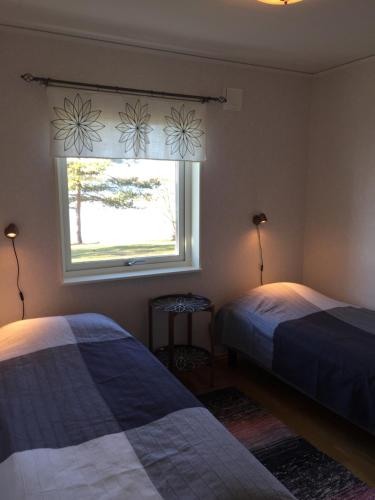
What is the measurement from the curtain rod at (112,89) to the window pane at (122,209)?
454 mm

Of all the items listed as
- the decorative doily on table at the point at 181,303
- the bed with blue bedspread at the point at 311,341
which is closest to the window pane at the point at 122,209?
the decorative doily on table at the point at 181,303

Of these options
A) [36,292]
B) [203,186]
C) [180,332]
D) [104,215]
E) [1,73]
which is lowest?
[180,332]

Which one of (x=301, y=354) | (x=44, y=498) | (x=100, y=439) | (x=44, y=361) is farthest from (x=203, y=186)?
Result: (x=44, y=498)

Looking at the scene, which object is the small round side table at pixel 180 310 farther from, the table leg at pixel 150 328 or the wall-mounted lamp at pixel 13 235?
the wall-mounted lamp at pixel 13 235

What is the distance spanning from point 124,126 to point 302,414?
7.10ft

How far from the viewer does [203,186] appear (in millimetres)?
3008

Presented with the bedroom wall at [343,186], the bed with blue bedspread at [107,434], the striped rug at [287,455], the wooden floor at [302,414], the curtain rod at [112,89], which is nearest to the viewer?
the bed with blue bedspread at [107,434]

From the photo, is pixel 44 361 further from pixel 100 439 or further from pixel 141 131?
pixel 141 131

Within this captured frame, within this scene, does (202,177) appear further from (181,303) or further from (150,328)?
(150,328)

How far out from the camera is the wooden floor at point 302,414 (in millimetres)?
2135

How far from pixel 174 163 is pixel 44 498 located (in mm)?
2334

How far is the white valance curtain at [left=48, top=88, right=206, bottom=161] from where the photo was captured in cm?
246

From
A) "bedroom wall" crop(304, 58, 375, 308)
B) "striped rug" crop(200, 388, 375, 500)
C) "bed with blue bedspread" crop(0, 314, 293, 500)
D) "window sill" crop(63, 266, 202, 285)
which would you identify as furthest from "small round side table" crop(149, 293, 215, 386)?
"bedroom wall" crop(304, 58, 375, 308)

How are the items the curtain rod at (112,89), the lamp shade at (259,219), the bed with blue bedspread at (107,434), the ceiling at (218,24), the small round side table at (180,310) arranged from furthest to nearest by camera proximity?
the lamp shade at (259,219), the small round side table at (180,310), the curtain rod at (112,89), the ceiling at (218,24), the bed with blue bedspread at (107,434)
